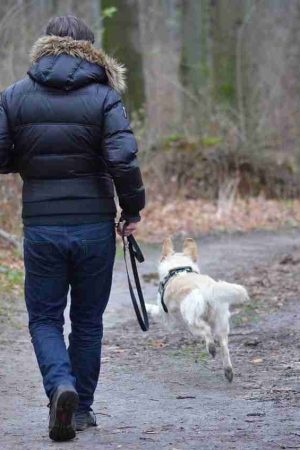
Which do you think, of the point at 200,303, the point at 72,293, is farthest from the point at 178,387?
the point at 72,293

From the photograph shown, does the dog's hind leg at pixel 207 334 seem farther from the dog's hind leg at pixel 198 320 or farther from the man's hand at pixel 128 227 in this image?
the man's hand at pixel 128 227

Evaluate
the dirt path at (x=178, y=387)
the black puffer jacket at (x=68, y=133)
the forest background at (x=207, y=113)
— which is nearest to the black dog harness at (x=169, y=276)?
the dirt path at (x=178, y=387)

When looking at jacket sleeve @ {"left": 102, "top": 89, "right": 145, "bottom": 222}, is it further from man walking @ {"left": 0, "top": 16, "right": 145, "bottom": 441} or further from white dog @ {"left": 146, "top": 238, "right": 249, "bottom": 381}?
white dog @ {"left": 146, "top": 238, "right": 249, "bottom": 381}

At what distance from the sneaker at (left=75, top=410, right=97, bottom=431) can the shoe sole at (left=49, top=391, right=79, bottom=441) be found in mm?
286

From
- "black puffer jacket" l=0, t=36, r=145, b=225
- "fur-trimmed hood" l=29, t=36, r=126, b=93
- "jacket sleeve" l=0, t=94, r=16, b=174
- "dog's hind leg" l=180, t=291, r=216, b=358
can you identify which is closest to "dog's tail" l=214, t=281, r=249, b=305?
"dog's hind leg" l=180, t=291, r=216, b=358

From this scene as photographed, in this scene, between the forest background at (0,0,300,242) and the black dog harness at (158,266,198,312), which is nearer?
the black dog harness at (158,266,198,312)

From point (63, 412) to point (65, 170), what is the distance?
3.99ft

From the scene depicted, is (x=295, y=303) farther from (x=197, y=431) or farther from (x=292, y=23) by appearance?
(x=292, y=23)

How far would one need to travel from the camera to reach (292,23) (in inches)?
1028

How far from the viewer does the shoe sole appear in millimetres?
4996

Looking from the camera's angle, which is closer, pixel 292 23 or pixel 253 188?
pixel 253 188

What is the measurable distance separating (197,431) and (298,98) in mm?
19064

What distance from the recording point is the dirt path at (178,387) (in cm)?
522

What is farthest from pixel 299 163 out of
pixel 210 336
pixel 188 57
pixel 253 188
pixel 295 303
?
pixel 210 336
